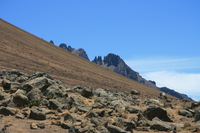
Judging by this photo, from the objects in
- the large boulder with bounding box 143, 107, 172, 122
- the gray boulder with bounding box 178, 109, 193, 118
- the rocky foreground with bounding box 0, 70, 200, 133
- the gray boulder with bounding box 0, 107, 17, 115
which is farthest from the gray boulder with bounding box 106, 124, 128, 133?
the gray boulder with bounding box 178, 109, 193, 118

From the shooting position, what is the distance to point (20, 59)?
3891cm

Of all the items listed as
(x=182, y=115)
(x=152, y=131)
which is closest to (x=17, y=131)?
(x=152, y=131)

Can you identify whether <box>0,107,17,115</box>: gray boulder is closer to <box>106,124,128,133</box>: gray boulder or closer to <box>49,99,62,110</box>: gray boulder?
<box>49,99,62,110</box>: gray boulder

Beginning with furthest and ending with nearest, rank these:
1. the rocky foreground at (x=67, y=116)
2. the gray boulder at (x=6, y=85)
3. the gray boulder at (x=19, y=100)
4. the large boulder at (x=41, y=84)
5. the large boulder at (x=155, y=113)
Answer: the gray boulder at (x=6, y=85)
the large boulder at (x=41, y=84)
the large boulder at (x=155, y=113)
the gray boulder at (x=19, y=100)
the rocky foreground at (x=67, y=116)

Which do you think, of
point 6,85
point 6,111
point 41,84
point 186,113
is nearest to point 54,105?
point 6,111

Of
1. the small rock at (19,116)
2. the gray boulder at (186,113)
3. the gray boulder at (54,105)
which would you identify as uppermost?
the gray boulder at (186,113)

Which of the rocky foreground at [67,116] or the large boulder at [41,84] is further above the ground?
the large boulder at [41,84]

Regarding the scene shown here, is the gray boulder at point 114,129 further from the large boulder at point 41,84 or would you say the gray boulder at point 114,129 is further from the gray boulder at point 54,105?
the large boulder at point 41,84

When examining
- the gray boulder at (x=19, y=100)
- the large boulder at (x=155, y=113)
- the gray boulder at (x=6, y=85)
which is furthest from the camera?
the gray boulder at (x=6, y=85)

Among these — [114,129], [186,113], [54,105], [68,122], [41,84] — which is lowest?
[68,122]

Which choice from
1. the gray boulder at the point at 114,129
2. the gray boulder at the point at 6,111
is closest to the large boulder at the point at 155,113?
the gray boulder at the point at 114,129

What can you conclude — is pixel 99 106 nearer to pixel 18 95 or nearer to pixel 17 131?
pixel 18 95

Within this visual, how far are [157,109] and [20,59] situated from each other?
33173 millimetres

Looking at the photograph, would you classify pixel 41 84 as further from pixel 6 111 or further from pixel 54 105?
pixel 6 111
